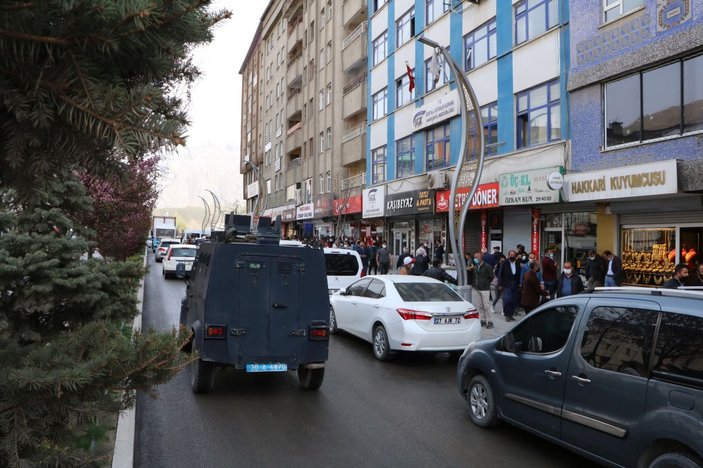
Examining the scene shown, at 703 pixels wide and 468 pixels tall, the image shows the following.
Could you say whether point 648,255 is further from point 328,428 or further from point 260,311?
point 328,428

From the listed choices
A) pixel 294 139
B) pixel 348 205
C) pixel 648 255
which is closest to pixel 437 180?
pixel 648 255

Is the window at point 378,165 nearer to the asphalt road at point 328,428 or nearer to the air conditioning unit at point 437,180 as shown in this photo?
the air conditioning unit at point 437,180

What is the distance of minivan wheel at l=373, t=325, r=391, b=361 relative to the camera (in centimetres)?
972

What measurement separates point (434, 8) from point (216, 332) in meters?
22.5

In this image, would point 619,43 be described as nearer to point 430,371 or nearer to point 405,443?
point 430,371

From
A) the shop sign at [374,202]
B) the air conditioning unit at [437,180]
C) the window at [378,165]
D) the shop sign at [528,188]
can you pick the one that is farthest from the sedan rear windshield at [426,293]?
A: the window at [378,165]

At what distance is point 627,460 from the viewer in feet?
14.1

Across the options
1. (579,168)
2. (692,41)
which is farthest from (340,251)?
(692,41)

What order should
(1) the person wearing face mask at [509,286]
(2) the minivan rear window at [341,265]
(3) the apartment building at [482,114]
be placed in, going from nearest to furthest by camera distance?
(1) the person wearing face mask at [509,286], (2) the minivan rear window at [341,265], (3) the apartment building at [482,114]

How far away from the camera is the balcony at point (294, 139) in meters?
48.8

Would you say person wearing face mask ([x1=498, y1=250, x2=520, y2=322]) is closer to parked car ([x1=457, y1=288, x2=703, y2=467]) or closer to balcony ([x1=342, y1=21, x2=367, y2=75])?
parked car ([x1=457, y1=288, x2=703, y2=467])

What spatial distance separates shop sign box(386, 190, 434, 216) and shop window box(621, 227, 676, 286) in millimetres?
9361

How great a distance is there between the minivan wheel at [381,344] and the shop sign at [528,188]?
8.96 metres

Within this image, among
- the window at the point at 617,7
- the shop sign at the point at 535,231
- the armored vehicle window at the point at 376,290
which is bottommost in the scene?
the armored vehicle window at the point at 376,290
